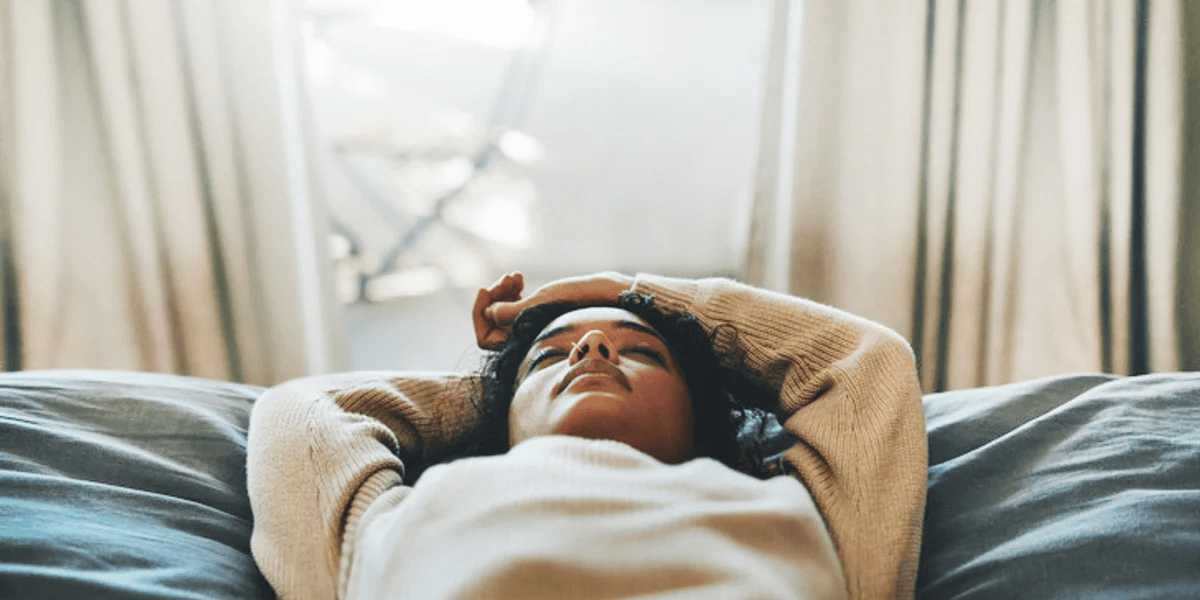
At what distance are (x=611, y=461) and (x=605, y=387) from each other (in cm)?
14

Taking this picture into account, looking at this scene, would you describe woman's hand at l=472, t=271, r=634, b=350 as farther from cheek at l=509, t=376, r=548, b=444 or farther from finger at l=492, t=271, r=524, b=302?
cheek at l=509, t=376, r=548, b=444

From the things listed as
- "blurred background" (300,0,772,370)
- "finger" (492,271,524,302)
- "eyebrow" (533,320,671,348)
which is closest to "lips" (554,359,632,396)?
"eyebrow" (533,320,671,348)

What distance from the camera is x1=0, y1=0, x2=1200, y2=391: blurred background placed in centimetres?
172

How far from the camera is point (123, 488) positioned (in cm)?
84

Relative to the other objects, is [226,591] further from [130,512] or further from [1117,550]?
[1117,550]

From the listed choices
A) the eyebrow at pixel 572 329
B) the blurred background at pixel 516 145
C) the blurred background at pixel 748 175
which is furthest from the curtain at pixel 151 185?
the eyebrow at pixel 572 329

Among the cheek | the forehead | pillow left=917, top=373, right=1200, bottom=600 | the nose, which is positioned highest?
the forehead

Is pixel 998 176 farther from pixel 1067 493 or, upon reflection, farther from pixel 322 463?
pixel 322 463

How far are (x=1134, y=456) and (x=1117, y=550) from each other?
0.51 ft

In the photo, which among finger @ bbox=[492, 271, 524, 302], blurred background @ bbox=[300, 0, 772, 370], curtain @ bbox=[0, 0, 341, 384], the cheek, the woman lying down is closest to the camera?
the woman lying down

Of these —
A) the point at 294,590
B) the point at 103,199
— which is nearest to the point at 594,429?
the point at 294,590

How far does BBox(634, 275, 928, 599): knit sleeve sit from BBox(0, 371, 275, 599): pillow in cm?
56

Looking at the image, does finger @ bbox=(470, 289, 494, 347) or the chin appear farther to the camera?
finger @ bbox=(470, 289, 494, 347)

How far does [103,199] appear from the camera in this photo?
1.76 metres
